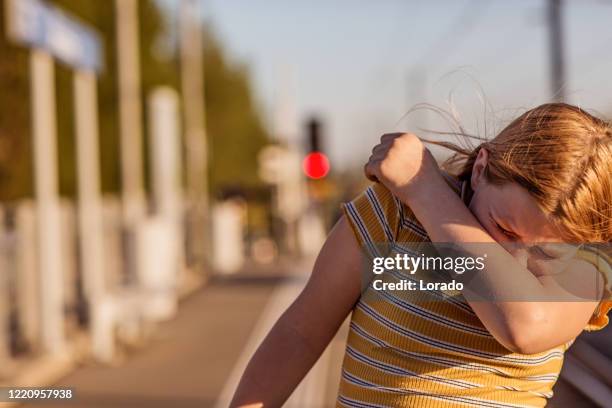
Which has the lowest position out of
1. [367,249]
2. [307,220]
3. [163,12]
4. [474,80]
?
[307,220]

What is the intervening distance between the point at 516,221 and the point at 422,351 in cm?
26

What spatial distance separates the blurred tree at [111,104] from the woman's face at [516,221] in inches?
1187

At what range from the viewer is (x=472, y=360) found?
192 cm

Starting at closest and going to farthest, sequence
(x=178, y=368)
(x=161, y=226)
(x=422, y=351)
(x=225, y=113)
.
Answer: (x=422, y=351) → (x=178, y=368) → (x=161, y=226) → (x=225, y=113)

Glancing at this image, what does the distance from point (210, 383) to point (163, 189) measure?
9190 mm

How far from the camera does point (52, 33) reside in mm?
10266

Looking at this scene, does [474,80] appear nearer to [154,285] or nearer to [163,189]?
[154,285]

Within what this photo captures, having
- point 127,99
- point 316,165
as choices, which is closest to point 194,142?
point 316,165

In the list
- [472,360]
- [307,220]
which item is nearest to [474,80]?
[472,360]

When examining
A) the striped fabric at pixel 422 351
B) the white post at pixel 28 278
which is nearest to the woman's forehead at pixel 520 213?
the striped fabric at pixel 422 351

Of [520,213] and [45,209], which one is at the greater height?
[520,213]

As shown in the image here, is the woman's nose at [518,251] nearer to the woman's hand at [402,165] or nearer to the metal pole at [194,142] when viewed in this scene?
the woman's hand at [402,165]

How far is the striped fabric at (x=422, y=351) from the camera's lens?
191 cm

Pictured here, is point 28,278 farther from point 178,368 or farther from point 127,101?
point 127,101
